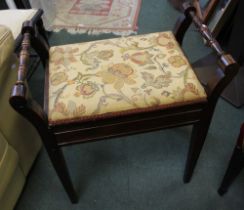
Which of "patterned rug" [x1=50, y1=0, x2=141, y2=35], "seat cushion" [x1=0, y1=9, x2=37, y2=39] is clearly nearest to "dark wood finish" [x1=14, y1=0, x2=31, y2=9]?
"patterned rug" [x1=50, y1=0, x2=141, y2=35]

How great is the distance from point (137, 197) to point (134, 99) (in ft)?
1.60

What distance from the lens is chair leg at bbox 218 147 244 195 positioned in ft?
2.73

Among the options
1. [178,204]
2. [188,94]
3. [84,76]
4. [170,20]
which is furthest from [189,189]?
[170,20]

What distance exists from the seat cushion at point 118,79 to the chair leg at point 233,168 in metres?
0.24

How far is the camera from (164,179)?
3.56 feet

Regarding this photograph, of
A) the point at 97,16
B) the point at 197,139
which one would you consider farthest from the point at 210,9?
the point at 197,139

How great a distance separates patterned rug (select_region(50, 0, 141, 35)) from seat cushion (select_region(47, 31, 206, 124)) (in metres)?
0.95

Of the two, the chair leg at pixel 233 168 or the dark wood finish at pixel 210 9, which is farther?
the dark wood finish at pixel 210 9

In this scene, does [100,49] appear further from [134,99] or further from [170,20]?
[170,20]

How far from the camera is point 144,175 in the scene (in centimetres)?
110

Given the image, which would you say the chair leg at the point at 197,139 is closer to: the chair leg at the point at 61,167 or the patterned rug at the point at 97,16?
the chair leg at the point at 61,167

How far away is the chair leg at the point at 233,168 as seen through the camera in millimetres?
832

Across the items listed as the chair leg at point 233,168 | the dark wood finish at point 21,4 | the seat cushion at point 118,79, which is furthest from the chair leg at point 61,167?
the dark wood finish at point 21,4

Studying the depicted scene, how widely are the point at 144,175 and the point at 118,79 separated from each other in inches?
19.5
